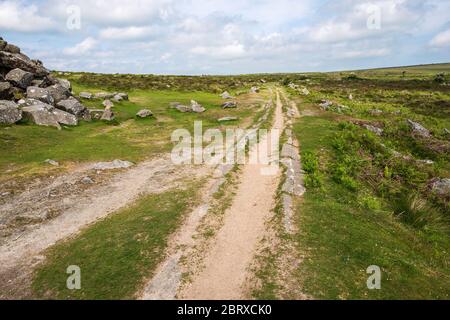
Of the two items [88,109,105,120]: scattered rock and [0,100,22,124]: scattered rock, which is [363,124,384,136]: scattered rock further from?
[0,100,22,124]: scattered rock

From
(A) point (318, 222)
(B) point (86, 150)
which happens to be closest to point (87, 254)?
(A) point (318, 222)

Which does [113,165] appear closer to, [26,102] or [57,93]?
[26,102]

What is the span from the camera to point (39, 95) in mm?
33219

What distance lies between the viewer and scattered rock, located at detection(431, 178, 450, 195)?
18891mm

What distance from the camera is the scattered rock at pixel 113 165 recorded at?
2117 centimetres

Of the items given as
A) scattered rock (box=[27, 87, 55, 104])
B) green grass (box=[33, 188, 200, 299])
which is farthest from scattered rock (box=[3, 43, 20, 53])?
green grass (box=[33, 188, 200, 299])

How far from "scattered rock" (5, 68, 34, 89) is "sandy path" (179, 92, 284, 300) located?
1080 inches

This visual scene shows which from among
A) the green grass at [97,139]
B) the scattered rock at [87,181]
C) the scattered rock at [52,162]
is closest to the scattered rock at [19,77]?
the green grass at [97,139]

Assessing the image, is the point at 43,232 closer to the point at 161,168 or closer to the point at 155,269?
the point at 155,269

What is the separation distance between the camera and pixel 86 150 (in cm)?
2459

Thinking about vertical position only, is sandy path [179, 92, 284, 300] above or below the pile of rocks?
below

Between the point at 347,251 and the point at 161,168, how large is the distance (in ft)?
43.2

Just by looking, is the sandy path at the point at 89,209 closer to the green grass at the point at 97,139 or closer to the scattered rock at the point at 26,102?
the green grass at the point at 97,139

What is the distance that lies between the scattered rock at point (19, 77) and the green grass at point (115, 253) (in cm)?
2648
